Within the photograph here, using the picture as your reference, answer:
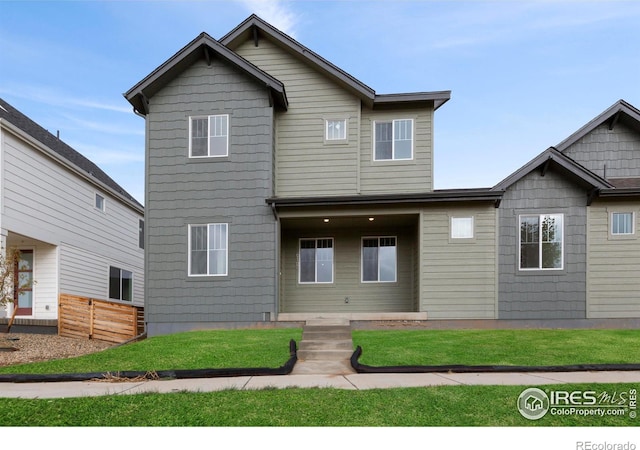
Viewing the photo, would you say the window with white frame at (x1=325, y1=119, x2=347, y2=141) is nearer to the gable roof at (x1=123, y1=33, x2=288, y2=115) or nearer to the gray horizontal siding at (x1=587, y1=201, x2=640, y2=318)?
the gable roof at (x1=123, y1=33, x2=288, y2=115)

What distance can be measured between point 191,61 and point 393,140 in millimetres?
6442

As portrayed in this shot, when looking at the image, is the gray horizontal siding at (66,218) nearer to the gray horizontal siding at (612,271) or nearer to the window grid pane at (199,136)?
the window grid pane at (199,136)

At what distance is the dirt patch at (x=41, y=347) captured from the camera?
10148mm

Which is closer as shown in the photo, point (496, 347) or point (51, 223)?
point (496, 347)

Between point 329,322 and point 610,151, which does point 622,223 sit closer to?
point 610,151

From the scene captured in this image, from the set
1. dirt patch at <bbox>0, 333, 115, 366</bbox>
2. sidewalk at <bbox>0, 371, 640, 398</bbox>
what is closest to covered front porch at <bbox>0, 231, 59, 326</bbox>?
dirt patch at <bbox>0, 333, 115, 366</bbox>

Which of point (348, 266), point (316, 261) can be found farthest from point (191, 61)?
point (348, 266)

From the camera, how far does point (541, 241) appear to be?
12570mm

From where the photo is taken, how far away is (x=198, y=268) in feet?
41.5

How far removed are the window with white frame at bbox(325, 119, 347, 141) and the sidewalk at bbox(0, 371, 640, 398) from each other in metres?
8.13

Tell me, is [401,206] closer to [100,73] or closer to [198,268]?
[198,268]

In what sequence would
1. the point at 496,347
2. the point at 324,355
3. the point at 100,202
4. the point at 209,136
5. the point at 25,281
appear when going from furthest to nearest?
1. the point at 100,202
2. the point at 25,281
3. the point at 209,136
4. the point at 324,355
5. the point at 496,347
